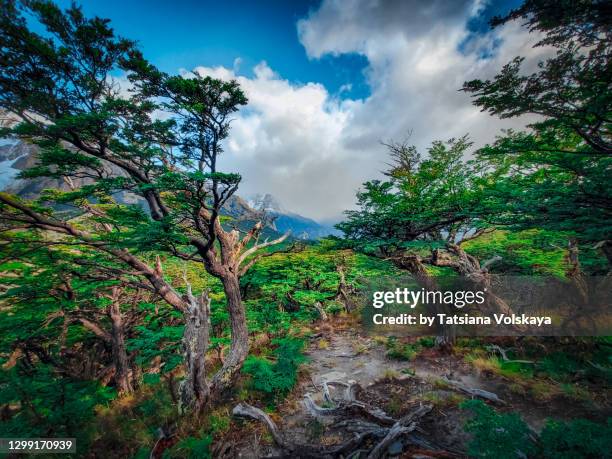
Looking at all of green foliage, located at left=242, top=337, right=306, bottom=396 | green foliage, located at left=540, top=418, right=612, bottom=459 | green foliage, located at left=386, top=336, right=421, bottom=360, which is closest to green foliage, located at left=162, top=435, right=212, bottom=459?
green foliage, located at left=242, top=337, right=306, bottom=396

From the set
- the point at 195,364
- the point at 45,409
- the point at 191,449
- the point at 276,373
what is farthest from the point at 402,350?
the point at 45,409

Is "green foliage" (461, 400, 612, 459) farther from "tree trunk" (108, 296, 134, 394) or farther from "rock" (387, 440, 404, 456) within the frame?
"tree trunk" (108, 296, 134, 394)

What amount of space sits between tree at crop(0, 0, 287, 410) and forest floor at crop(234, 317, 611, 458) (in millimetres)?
2505

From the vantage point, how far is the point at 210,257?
8.19 m

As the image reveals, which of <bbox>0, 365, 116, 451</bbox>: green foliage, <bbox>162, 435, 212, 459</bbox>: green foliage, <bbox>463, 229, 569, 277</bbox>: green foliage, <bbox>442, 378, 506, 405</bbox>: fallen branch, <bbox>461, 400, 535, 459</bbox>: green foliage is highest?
<bbox>463, 229, 569, 277</bbox>: green foliage

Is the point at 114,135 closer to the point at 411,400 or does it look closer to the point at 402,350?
the point at 411,400

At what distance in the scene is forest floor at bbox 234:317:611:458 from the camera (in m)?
5.21

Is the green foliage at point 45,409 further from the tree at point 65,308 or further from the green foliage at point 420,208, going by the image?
the green foliage at point 420,208

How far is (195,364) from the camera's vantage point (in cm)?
672

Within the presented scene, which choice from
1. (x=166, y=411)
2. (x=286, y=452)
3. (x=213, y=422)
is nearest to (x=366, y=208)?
(x=286, y=452)

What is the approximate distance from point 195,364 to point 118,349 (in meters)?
6.03

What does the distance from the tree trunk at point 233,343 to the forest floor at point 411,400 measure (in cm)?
177

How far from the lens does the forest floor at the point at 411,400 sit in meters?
5.21

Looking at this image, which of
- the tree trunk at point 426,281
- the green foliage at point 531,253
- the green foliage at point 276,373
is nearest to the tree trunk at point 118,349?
the green foliage at point 276,373
